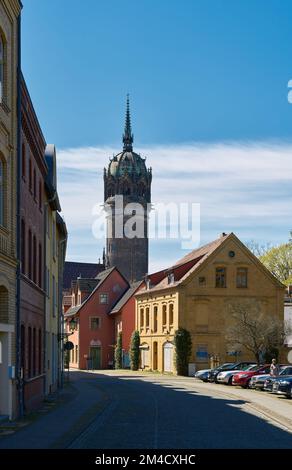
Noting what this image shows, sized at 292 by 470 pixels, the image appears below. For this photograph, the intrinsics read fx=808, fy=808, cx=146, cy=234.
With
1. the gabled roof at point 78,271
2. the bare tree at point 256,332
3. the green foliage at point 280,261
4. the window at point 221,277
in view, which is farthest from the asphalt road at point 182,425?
the gabled roof at point 78,271

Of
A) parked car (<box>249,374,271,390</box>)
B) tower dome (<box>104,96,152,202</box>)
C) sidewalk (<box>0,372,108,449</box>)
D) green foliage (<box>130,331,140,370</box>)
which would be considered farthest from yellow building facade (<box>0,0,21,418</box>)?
tower dome (<box>104,96,152,202</box>)

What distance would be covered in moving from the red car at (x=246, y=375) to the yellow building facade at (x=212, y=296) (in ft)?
52.9

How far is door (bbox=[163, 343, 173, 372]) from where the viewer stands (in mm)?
64375

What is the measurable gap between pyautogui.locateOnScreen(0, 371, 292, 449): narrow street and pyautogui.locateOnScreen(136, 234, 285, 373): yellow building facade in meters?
26.8

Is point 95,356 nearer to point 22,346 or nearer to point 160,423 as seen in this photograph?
point 22,346

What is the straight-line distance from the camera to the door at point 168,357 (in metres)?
64.4

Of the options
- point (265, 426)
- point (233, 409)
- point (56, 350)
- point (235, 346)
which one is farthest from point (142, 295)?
point (265, 426)

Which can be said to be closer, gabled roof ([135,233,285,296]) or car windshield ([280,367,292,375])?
car windshield ([280,367,292,375])

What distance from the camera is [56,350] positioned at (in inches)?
1714

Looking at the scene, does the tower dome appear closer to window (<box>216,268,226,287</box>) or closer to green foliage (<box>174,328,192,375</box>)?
window (<box>216,268,226,287</box>)

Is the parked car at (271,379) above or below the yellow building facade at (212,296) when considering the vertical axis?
below

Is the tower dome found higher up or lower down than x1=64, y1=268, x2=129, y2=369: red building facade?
higher up

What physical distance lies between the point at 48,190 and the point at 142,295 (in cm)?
4093

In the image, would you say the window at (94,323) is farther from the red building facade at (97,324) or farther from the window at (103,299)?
the window at (103,299)
